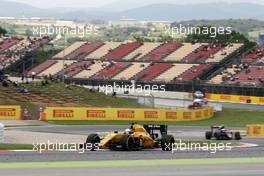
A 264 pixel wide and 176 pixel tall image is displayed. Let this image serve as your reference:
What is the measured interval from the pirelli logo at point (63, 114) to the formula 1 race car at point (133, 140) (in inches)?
969

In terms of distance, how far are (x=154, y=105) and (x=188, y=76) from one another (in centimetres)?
2538

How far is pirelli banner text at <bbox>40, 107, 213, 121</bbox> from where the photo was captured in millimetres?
54031

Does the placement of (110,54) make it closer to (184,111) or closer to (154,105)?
(154,105)

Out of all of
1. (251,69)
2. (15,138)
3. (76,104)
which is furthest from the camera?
(251,69)

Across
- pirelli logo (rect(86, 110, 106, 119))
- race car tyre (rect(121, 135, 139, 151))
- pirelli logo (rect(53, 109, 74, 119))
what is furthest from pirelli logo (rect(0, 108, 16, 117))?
race car tyre (rect(121, 135, 139, 151))

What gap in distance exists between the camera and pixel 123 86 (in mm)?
91375

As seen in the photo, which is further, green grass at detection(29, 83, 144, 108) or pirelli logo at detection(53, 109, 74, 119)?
green grass at detection(29, 83, 144, 108)

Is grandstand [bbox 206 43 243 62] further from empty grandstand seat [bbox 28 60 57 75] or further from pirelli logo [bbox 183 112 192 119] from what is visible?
pirelli logo [bbox 183 112 192 119]

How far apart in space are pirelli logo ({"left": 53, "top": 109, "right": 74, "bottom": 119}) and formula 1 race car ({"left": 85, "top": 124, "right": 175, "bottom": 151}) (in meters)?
24.6

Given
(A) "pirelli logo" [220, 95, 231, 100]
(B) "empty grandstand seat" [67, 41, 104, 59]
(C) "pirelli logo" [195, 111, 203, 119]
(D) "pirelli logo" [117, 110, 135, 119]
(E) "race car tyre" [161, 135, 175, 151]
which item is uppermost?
(B) "empty grandstand seat" [67, 41, 104, 59]

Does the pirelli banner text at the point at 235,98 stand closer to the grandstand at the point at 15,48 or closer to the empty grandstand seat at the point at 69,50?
the empty grandstand seat at the point at 69,50

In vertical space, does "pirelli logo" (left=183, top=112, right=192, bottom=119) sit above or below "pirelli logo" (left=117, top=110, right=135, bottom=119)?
below

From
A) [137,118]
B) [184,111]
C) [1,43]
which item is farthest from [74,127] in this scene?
[1,43]

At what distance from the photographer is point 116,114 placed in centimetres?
5541
